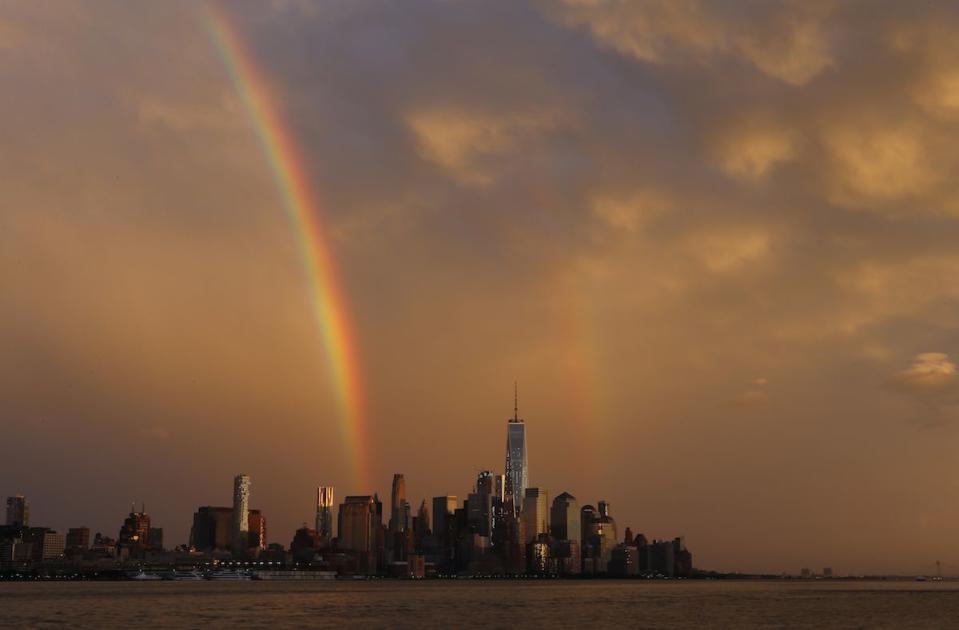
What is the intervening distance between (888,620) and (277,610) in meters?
96.6

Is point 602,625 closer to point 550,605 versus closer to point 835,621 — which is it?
point 835,621

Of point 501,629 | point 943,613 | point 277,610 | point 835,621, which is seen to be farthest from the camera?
point 943,613

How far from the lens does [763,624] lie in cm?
13588

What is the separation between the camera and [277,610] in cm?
16612

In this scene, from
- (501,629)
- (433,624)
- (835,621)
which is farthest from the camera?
(835,621)

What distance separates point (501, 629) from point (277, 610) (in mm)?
60351

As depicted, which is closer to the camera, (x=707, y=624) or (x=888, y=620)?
(x=707, y=624)

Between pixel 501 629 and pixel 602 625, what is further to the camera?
pixel 602 625

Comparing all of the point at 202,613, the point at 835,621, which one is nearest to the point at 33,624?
the point at 202,613

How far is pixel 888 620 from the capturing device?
15075cm

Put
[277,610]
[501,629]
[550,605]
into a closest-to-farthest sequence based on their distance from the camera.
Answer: [501,629] → [277,610] → [550,605]

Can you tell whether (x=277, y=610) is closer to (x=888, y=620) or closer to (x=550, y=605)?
(x=550, y=605)

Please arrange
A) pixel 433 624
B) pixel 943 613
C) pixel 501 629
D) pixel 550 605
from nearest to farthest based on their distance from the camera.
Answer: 1. pixel 501 629
2. pixel 433 624
3. pixel 943 613
4. pixel 550 605

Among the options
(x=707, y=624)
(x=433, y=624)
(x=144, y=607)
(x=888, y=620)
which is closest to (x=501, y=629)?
(x=433, y=624)
